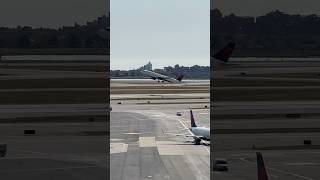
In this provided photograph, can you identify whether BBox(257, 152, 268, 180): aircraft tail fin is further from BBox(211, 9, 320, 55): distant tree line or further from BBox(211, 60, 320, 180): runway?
BBox(211, 9, 320, 55): distant tree line

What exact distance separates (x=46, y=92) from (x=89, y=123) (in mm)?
1288

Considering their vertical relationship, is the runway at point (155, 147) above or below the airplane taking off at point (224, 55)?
below

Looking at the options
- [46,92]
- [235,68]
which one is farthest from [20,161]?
[235,68]

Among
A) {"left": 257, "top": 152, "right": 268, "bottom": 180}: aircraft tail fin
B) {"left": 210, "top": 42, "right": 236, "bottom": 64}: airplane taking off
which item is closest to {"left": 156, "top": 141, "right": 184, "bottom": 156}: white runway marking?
{"left": 257, "top": 152, "right": 268, "bottom": 180}: aircraft tail fin

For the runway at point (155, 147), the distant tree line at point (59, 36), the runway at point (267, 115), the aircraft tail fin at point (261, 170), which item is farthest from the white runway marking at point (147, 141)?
the distant tree line at point (59, 36)

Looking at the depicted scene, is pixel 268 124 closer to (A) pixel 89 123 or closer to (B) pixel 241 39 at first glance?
(B) pixel 241 39

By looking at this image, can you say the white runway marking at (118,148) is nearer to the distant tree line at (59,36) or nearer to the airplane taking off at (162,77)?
the distant tree line at (59,36)

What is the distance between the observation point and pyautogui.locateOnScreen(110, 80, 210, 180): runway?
19428 mm

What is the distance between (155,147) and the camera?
91.6 feet

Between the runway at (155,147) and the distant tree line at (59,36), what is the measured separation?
5.86 metres

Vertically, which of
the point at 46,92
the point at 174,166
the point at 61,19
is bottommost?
the point at 174,166

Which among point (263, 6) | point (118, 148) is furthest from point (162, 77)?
point (263, 6)

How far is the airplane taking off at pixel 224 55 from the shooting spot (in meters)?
12.7

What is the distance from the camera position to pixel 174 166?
69.4ft
